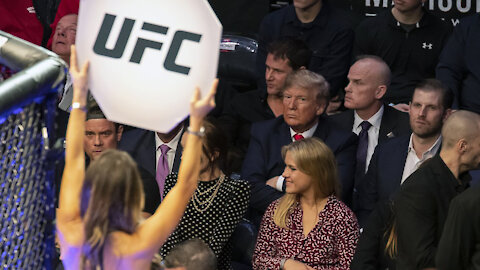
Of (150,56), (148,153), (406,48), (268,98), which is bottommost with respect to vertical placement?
(148,153)

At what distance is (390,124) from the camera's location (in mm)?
6625

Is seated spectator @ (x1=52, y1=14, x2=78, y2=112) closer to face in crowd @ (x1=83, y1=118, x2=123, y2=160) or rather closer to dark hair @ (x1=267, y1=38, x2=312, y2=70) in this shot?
face in crowd @ (x1=83, y1=118, x2=123, y2=160)

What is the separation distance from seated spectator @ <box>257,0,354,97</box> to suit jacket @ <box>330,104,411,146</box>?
0.66m

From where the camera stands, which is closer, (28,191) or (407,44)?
(28,191)

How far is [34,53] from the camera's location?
2.93m

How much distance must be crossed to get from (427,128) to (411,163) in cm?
25

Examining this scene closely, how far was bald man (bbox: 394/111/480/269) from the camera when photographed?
16.4 feet

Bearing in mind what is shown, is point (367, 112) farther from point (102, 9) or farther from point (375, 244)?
point (102, 9)

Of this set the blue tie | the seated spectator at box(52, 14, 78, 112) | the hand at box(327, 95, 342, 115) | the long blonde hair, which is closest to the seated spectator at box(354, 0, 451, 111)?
the hand at box(327, 95, 342, 115)

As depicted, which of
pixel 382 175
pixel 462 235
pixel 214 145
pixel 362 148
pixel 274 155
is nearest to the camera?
pixel 462 235

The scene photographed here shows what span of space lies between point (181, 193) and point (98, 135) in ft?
9.41

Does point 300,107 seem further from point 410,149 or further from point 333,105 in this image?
point 333,105

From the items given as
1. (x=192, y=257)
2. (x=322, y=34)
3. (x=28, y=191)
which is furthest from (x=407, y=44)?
(x=28, y=191)

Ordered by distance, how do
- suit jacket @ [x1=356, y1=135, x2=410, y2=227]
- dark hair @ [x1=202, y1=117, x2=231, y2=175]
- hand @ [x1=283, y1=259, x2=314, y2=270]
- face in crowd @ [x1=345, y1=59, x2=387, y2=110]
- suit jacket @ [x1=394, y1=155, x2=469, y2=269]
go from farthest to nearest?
1. face in crowd @ [x1=345, y1=59, x2=387, y2=110]
2. suit jacket @ [x1=356, y1=135, x2=410, y2=227]
3. dark hair @ [x1=202, y1=117, x2=231, y2=175]
4. hand @ [x1=283, y1=259, x2=314, y2=270]
5. suit jacket @ [x1=394, y1=155, x2=469, y2=269]
